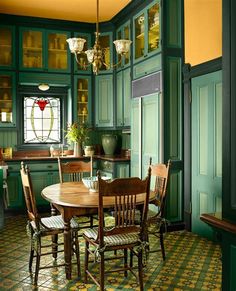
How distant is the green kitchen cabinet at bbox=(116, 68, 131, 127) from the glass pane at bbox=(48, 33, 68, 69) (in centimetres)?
101

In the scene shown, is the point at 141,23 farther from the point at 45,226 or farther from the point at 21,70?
the point at 45,226

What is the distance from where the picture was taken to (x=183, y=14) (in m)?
4.76

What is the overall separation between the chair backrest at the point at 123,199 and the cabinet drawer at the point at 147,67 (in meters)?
2.31

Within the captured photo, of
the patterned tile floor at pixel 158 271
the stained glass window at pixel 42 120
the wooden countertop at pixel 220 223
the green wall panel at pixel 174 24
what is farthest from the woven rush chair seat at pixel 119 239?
the stained glass window at pixel 42 120

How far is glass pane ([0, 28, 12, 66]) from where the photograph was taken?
6.00 meters

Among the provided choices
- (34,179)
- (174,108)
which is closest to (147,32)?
(174,108)

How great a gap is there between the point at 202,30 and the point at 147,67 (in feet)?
3.08

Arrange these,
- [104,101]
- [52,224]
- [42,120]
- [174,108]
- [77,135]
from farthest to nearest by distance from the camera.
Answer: [42,120]
[104,101]
[77,135]
[174,108]
[52,224]

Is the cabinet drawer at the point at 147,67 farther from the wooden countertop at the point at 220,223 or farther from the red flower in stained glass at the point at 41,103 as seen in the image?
the wooden countertop at the point at 220,223

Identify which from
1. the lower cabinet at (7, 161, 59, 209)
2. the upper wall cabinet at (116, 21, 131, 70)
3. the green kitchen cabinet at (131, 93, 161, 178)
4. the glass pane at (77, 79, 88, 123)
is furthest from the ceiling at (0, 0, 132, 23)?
the lower cabinet at (7, 161, 59, 209)

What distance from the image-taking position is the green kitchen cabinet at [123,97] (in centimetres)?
583

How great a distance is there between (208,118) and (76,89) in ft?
9.42

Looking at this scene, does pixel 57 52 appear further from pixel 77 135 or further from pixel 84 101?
pixel 77 135

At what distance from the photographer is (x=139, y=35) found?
5.32 meters
